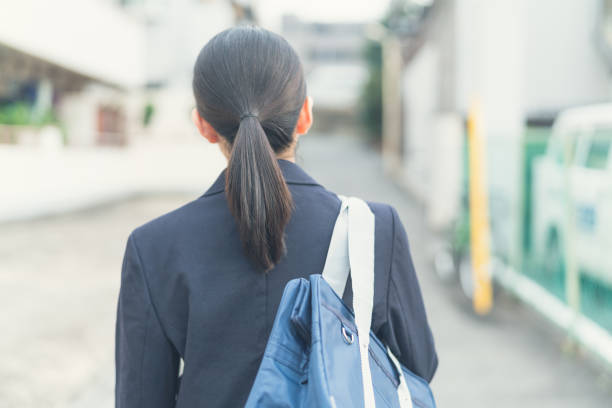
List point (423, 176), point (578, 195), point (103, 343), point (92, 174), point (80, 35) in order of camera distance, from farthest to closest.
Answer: point (423, 176)
point (92, 174)
point (80, 35)
point (103, 343)
point (578, 195)

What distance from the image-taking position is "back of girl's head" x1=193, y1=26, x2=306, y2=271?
3.82 ft

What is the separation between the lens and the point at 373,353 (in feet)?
3.83

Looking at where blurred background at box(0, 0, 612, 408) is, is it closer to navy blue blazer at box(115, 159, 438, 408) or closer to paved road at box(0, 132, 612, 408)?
paved road at box(0, 132, 612, 408)

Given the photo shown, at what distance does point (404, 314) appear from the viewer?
130 cm

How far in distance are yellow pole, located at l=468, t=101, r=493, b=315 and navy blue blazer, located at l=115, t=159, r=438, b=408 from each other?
4442mm

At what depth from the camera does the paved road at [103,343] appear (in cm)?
371

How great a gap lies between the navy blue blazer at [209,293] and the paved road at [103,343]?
42cm

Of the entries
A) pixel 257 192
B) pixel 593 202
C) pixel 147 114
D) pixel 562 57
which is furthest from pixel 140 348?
pixel 147 114

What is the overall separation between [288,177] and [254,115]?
0.53ft

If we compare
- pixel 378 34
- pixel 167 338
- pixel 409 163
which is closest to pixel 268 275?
pixel 167 338

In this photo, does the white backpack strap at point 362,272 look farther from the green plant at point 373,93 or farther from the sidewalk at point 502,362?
the green plant at point 373,93

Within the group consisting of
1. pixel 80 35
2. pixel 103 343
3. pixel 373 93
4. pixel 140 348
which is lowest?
pixel 103 343

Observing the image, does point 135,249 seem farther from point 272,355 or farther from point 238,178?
point 272,355

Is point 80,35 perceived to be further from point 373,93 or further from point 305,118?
point 373,93
